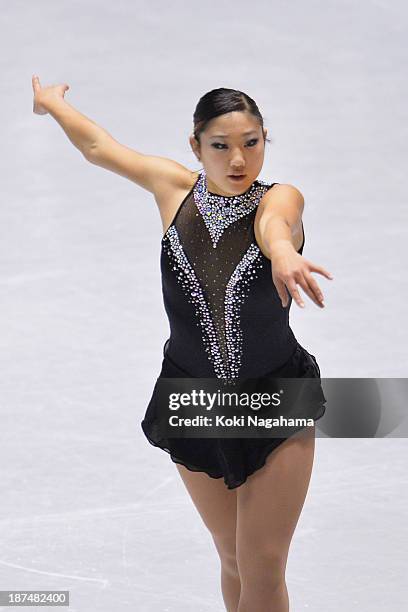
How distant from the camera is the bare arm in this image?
10.5 feet

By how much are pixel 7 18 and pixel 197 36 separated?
→ 1.27m

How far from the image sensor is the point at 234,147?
9.50 ft

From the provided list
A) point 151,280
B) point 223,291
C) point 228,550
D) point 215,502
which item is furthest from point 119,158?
point 151,280

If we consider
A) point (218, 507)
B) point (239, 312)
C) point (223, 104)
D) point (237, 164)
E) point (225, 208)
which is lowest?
point (218, 507)

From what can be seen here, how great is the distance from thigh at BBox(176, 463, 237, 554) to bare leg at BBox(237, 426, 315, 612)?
151mm

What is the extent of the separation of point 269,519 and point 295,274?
816 millimetres

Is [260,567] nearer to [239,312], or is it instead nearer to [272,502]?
[272,502]

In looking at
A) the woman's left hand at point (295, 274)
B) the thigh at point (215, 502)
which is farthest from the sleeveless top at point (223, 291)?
the woman's left hand at point (295, 274)

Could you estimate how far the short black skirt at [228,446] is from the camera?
3.03 m

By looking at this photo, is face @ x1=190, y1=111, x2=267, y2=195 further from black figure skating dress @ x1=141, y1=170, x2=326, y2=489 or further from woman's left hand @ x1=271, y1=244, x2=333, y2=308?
woman's left hand @ x1=271, y1=244, x2=333, y2=308

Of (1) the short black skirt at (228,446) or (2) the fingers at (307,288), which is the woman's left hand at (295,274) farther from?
(1) the short black skirt at (228,446)

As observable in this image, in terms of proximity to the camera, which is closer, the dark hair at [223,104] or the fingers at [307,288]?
the fingers at [307,288]

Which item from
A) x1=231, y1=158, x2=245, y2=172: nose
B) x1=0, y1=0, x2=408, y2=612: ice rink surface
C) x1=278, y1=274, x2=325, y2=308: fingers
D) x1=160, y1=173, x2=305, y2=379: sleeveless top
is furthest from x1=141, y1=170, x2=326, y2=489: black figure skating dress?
x1=0, y1=0, x2=408, y2=612: ice rink surface

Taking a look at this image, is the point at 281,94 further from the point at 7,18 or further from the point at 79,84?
the point at 7,18
